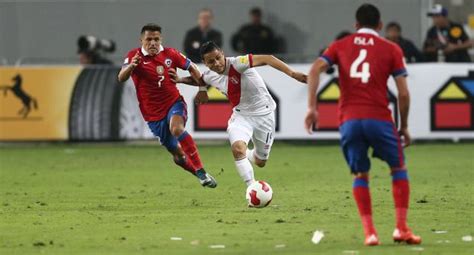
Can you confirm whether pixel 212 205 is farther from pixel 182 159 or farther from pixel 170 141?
pixel 170 141

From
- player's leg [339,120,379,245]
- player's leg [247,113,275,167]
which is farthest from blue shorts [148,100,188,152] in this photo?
player's leg [339,120,379,245]

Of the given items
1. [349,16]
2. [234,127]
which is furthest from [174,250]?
[349,16]

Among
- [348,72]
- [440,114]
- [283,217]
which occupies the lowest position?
[440,114]

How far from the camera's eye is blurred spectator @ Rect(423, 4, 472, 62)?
24.7 m

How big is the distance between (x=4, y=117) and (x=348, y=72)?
14.7 meters

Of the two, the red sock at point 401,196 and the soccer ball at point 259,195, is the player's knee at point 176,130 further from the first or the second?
the red sock at point 401,196

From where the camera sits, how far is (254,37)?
Answer: 25609 mm

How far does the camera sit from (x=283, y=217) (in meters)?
13.3

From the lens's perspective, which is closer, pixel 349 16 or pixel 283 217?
pixel 283 217

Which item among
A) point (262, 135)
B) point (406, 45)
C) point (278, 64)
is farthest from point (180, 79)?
point (406, 45)

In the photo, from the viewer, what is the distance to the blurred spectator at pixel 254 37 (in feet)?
84.0

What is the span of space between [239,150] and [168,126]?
218 centimetres

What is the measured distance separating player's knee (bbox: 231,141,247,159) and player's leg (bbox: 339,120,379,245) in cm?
366

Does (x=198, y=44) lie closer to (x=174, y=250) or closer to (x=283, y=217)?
(x=283, y=217)
